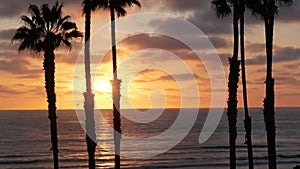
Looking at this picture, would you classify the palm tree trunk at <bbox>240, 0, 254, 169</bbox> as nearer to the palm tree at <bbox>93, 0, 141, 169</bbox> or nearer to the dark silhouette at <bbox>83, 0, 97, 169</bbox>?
the palm tree at <bbox>93, 0, 141, 169</bbox>

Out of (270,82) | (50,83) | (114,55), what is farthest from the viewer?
(114,55)

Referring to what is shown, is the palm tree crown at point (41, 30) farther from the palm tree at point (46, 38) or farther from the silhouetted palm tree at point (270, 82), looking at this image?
the silhouetted palm tree at point (270, 82)

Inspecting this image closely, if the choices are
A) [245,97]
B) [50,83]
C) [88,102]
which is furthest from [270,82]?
[50,83]

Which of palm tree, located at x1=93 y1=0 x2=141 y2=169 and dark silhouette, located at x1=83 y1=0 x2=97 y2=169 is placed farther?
palm tree, located at x1=93 y1=0 x2=141 y2=169

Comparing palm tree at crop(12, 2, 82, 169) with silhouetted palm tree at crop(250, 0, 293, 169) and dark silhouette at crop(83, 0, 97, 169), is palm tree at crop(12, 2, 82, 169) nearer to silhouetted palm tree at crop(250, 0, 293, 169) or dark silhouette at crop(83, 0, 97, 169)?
dark silhouette at crop(83, 0, 97, 169)

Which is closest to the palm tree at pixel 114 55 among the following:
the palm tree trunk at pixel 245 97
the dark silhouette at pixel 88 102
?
the dark silhouette at pixel 88 102

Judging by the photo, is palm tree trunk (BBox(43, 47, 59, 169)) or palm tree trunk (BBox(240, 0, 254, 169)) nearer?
palm tree trunk (BBox(240, 0, 254, 169))

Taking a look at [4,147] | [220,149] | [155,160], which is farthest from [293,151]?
Result: [4,147]

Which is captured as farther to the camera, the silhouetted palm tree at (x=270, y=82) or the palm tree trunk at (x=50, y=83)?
the palm tree trunk at (x=50, y=83)

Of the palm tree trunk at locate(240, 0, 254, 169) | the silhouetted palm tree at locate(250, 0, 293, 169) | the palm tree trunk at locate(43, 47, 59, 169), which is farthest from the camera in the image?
the palm tree trunk at locate(43, 47, 59, 169)

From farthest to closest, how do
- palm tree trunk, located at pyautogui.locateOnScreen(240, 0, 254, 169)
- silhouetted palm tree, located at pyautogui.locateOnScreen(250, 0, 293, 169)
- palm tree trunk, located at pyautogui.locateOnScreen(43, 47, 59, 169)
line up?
palm tree trunk, located at pyautogui.locateOnScreen(43, 47, 59, 169) → palm tree trunk, located at pyautogui.locateOnScreen(240, 0, 254, 169) → silhouetted palm tree, located at pyautogui.locateOnScreen(250, 0, 293, 169)

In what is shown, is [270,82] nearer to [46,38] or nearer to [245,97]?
[245,97]

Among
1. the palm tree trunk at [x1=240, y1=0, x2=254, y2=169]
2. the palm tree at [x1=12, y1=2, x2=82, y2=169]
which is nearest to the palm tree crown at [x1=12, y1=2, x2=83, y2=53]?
the palm tree at [x1=12, y1=2, x2=82, y2=169]

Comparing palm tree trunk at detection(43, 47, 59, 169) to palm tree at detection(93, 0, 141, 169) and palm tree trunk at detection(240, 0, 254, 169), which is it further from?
palm tree trunk at detection(240, 0, 254, 169)
